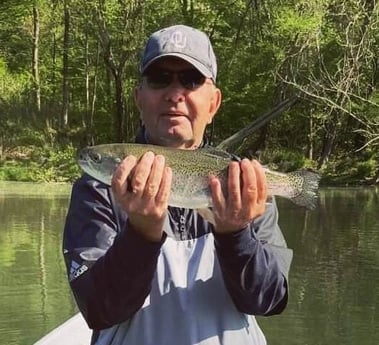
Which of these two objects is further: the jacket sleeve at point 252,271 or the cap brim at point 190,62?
the cap brim at point 190,62

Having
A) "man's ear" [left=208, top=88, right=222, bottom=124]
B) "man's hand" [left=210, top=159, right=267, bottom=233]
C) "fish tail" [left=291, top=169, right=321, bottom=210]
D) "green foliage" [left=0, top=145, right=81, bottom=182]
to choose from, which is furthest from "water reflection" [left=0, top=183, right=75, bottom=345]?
"green foliage" [left=0, top=145, right=81, bottom=182]

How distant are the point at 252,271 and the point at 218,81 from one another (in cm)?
2965

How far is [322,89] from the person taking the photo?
2611 cm

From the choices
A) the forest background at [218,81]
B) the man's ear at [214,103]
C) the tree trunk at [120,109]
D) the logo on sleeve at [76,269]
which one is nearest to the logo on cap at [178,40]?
the man's ear at [214,103]

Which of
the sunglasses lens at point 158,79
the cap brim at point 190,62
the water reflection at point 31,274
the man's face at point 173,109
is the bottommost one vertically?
the water reflection at point 31,274

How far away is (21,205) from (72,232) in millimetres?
15764

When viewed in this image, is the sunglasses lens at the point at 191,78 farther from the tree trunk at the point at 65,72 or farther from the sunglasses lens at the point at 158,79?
the tree trunk at the point at 65,72

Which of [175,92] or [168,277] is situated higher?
[175,92]

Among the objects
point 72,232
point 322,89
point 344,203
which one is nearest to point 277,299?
point 72,232

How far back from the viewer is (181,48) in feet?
6.87

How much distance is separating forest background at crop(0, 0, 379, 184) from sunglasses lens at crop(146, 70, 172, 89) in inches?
916

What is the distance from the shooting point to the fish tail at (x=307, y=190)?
2332mm

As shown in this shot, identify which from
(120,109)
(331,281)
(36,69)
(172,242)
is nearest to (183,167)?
(172,242)

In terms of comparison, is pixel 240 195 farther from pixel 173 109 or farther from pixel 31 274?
pixel 31 274
